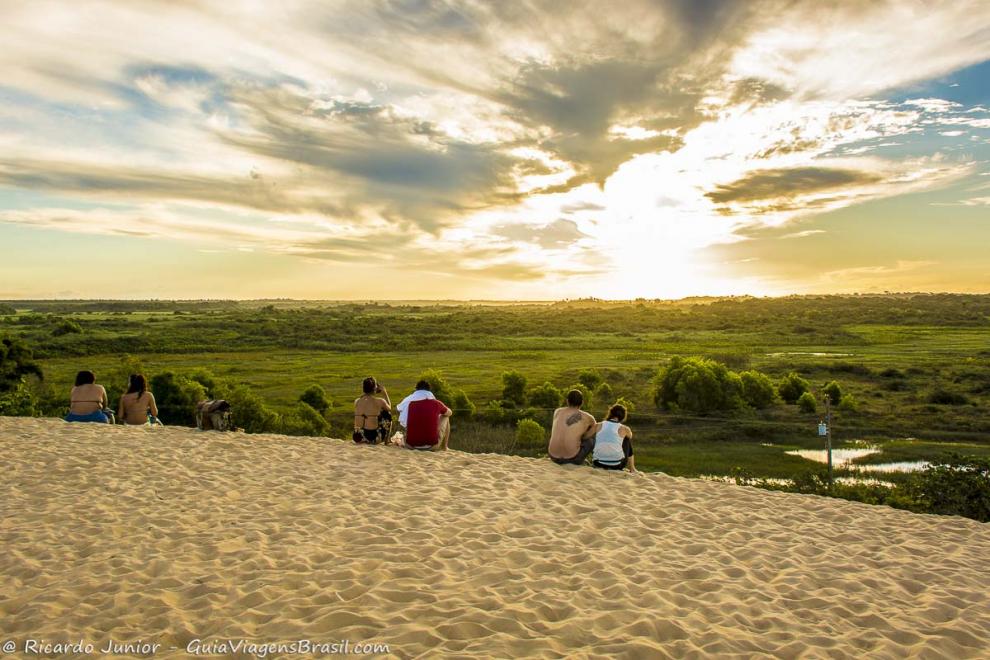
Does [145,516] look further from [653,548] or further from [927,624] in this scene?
[927,624]

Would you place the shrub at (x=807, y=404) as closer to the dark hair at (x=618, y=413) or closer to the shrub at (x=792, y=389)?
the shrub at (x=792, y=389)

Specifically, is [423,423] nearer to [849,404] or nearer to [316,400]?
[316,400]

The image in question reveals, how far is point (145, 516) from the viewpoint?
24.7 feet

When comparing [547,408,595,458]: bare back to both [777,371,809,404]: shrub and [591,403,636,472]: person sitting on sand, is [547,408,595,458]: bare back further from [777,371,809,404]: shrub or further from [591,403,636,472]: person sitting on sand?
[777,371,809,404]: shrub

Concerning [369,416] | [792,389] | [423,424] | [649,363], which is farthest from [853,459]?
[649,363]

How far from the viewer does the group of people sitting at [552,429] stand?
1043cm

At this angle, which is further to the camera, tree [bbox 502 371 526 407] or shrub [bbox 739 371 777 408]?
tree [bbox 502 371 526 407]

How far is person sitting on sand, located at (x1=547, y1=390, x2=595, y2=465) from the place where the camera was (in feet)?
35.1

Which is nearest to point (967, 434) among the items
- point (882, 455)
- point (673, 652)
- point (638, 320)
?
point (882, 455)

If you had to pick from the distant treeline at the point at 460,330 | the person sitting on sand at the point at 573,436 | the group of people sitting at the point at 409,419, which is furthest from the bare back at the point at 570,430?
the distant treeline at the point at 460,330

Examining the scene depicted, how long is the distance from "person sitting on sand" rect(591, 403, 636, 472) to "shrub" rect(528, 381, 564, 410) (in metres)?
27.9

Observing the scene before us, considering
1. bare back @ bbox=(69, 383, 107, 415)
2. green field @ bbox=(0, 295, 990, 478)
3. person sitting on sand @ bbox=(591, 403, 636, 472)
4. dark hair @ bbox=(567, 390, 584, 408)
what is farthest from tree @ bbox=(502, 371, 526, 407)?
person sitting on sand @ bbox=(591, 403, 636, 472)

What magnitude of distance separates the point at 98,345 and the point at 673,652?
270ft

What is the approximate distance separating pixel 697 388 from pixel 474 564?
105ft
